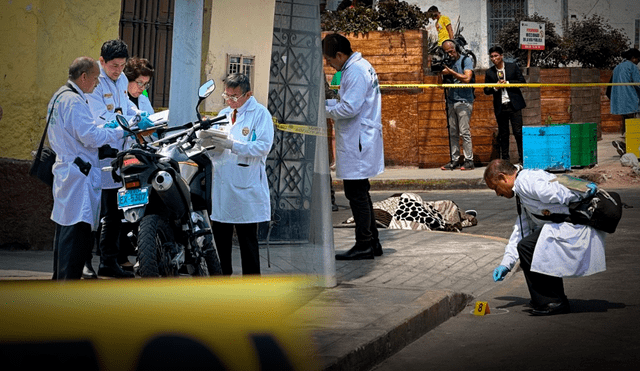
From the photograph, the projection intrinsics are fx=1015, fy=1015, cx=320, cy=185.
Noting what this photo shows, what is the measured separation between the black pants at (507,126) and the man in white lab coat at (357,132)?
9166 mm

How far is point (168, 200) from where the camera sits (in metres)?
6.36

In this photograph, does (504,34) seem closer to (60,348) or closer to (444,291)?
(444,291)

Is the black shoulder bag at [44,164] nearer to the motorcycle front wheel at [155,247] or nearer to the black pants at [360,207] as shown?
the motorcycle front wheel at [155,247]

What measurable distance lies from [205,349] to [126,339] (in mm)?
210

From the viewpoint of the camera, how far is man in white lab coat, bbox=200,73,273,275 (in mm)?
7082

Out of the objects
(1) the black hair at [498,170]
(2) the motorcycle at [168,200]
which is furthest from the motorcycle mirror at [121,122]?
(1) the black hair at [498,170]

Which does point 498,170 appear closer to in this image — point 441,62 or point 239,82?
point 239,82

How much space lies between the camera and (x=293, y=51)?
655cm

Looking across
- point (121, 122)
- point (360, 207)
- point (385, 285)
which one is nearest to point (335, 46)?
point (360, 207)

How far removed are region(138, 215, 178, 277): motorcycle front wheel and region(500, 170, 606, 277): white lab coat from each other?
8.06 feet

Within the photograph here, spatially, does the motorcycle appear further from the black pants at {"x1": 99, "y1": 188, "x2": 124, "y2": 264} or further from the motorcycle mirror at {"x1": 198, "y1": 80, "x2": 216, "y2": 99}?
the black pants at {"x1": 99, "y1": 188, "x2": 124, "y2": 264}

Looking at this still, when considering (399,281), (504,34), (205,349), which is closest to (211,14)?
(399,281)

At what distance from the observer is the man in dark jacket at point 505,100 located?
58.2 feet

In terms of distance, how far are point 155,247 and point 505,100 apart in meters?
12.5
